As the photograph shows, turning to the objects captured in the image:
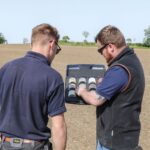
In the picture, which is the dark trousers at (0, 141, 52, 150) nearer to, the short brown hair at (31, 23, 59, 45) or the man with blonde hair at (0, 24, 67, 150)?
the man with blonde hair at (0, 24, 67, 150)

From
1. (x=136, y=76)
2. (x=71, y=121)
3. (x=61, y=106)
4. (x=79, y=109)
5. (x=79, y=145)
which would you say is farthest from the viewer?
(x=79, y=109)

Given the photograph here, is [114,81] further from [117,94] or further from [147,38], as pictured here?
[147,38]

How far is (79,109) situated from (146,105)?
6.02 ft

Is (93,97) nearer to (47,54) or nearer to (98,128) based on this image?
(98,128)

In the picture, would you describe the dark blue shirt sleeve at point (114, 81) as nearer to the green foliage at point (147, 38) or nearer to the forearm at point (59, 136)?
the forearm at point (59, 136)

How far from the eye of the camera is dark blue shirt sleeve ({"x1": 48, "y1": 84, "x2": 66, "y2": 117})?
13.1ft

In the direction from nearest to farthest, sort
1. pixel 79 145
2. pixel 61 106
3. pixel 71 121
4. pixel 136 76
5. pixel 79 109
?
1. pixel 61 106
2. pixel 136 76
3. pixel 79 145
4. pixel 71 121
5. pixel 79 109

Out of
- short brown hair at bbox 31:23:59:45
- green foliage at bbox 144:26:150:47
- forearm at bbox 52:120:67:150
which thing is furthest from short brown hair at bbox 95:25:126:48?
green foliage at bbox 144:26:150:47

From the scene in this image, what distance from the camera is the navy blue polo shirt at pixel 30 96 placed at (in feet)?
13.0

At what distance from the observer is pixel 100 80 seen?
15.1 feet

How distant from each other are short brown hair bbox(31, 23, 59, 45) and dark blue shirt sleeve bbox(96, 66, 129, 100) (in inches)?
25.3

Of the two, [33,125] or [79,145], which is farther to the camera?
[79,145]

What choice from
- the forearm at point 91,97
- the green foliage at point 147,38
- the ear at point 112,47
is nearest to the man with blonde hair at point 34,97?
the forearm at point 91,97

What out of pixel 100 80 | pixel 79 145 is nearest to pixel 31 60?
pixel 100 80
